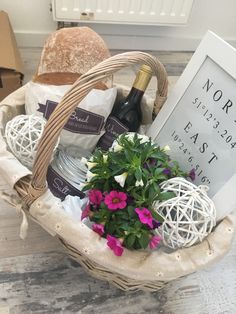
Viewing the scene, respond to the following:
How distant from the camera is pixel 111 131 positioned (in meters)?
0.75

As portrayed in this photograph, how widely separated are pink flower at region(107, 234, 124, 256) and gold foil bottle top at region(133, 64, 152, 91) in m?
0.34

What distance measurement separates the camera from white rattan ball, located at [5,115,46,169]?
62 cm

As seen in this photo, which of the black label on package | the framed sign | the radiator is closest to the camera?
the framed sign

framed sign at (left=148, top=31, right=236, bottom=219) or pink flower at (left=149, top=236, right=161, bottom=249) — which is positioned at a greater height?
framed sign at (left=148, top=31, right=236, bottom=219)

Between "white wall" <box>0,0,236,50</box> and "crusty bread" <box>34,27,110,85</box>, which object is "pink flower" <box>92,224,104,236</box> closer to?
"crusty bread" <box>34,27,110,85</box>

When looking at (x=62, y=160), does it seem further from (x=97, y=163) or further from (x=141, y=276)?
(x=141, y=276)

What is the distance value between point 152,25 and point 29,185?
1.08m

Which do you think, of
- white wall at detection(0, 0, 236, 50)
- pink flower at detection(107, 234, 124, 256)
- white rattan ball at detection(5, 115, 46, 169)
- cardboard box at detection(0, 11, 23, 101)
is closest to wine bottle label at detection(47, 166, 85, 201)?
white rattan ball at detection(5, 115, 46, 169)

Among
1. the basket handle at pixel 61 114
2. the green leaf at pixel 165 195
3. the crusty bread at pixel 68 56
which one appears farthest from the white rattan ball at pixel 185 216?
the crusty bread at pixel 68 56

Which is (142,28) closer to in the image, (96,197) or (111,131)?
(111,131)

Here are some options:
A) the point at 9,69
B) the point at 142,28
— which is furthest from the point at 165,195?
the point at 142,28

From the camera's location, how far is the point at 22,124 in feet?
2.09

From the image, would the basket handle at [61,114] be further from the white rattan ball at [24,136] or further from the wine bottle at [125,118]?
the wine bottle at [125,118]

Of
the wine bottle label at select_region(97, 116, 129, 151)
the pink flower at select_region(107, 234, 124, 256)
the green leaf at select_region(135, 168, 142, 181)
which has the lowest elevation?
the wine bottle label at select_region(97, 116, 129, 151)
